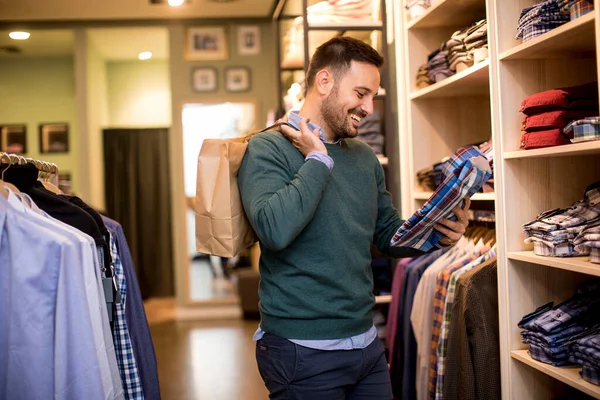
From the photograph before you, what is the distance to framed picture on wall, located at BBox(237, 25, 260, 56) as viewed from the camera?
6.96 metres

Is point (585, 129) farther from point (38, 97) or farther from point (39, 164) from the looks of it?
point (38, 97)

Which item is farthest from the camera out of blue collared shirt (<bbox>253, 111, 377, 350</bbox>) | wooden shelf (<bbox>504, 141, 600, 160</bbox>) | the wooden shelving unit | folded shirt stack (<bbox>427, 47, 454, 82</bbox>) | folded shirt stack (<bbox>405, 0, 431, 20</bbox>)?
folded shirt stack (<bbox>405, 0, 431, 20</bbox>)

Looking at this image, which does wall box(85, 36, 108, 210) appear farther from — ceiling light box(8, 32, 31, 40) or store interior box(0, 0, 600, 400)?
ceiling light box(8, 32, 31, 40)

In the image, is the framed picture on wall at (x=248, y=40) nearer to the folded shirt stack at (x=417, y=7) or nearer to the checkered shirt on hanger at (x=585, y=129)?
the folded shirt stack at (x=417, y=7)

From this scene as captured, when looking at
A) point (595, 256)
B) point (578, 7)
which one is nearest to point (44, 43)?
point (578, 7)

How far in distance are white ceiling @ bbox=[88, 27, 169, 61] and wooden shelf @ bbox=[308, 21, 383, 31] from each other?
12.2 feet

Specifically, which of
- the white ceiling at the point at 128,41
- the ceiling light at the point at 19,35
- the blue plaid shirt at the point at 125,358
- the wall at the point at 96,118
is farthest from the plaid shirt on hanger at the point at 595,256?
the ceiling light at the point at 19,35

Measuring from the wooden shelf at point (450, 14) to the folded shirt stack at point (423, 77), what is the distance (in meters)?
0.20

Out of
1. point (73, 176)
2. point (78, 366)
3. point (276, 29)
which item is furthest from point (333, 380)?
point (73, 176)

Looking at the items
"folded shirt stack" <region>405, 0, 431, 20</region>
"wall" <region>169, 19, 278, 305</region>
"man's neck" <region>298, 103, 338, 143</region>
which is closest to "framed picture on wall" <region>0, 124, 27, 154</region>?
"wall" <region>169, 19, 278, 305</region>

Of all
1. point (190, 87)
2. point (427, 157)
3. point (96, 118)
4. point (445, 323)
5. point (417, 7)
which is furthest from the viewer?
point (96, 118)

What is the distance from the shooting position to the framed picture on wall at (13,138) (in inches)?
316

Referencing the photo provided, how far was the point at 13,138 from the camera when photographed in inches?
317

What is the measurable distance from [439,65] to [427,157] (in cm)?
51
